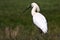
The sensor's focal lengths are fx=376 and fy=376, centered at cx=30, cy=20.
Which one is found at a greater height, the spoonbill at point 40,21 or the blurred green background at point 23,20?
the spoonbill at point 40,21

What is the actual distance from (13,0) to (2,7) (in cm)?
239

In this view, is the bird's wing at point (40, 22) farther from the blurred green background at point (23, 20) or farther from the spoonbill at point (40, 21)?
the blurred green background at point (23, 20)

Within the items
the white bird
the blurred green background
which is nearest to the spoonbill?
the white bird

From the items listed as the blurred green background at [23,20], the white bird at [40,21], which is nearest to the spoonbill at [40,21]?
the white bird at [40,21]

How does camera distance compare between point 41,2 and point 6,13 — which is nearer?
point 6,13

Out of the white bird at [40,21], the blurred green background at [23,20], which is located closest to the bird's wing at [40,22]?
the white bird at [40,21]

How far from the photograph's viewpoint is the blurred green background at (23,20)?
10.8 m

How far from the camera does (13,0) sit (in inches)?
917

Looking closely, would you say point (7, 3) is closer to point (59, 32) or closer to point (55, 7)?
point (55, 7)

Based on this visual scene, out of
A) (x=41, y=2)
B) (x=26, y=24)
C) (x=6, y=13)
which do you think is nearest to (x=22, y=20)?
(x=26, y=24)

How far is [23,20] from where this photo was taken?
1677 cm

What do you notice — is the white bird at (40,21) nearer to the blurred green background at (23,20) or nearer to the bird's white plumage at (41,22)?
the bird's white plumage at (41,22)

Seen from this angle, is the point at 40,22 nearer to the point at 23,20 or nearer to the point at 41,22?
the point at 41,22

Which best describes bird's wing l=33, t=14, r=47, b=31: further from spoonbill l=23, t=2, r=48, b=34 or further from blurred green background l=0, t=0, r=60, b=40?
blurred green background l=0, t=0, r=60, b=40
